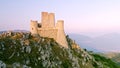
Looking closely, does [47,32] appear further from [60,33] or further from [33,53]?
[33,53]

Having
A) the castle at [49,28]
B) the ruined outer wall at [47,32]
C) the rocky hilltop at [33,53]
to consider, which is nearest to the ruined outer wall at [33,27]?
the castle at [49,28]

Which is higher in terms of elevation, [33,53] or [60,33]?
Result: [60,33]

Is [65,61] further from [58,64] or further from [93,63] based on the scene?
[93,63]

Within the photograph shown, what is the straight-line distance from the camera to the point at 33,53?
63719 millimetres

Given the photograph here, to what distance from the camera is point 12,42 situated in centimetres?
6475

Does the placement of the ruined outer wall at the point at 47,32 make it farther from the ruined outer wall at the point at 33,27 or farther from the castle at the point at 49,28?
the ruined outer wall at the point at 33,27

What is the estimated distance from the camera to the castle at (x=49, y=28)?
235ft

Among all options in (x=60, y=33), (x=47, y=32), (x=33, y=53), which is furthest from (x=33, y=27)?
(x=33, y=53)

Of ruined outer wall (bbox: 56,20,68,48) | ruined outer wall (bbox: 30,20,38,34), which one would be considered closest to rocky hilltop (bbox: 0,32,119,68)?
ruined outer wall (bbox: 30,20,38,34)

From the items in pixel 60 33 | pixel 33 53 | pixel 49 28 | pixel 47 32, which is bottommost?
pixel 33 53

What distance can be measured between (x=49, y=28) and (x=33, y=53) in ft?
34.3

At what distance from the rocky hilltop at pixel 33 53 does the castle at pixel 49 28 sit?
5.29 feet

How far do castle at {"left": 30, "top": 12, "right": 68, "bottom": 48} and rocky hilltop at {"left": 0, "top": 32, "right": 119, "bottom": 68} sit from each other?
63.4 inches

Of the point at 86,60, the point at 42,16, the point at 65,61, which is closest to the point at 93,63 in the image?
the point at 86,60
